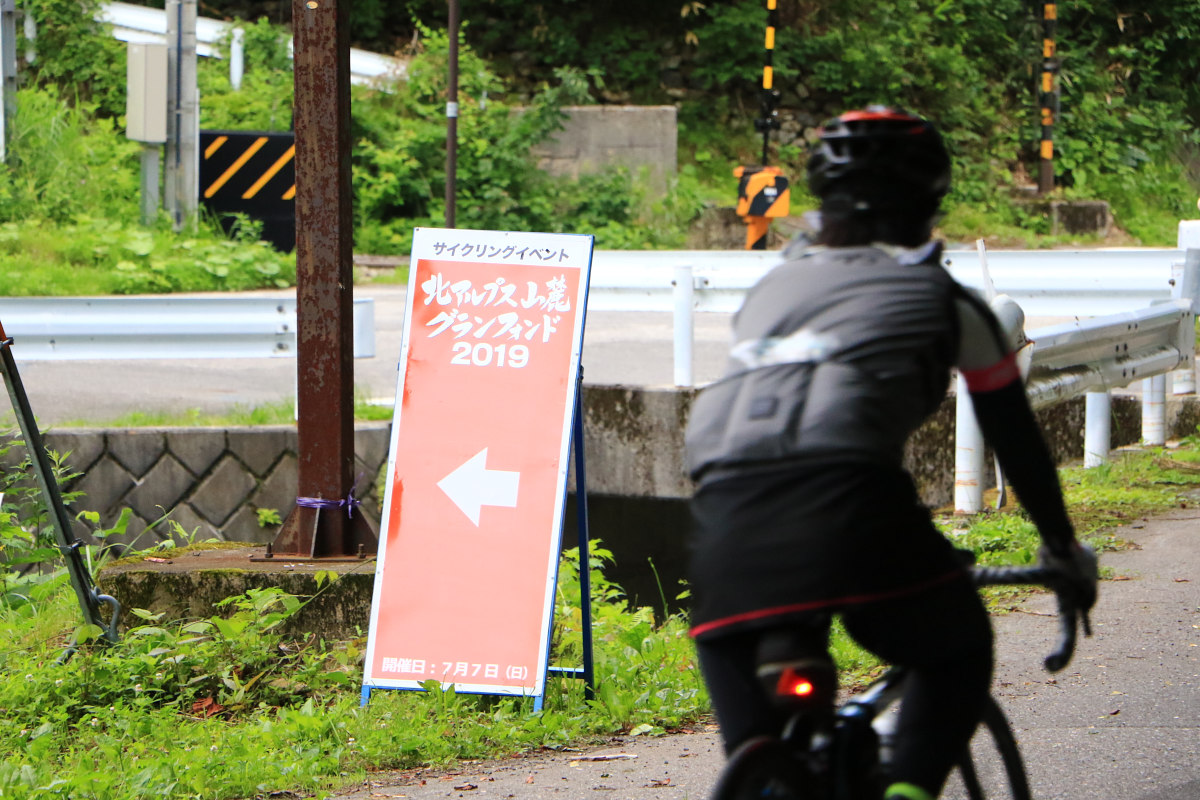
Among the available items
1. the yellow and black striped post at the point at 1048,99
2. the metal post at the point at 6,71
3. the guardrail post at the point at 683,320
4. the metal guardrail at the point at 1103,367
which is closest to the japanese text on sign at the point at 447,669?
the metal guardrail at the point at 1103,367

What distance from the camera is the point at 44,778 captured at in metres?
3.70

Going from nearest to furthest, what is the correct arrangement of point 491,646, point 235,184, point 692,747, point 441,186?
1. point 692,747
2. point 491,646
3. point 235,184
4. point 441,186

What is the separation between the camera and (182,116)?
14.0m

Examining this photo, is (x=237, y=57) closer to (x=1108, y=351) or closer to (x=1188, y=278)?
(x=1188, y=278)

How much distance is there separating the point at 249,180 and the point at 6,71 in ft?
10.2

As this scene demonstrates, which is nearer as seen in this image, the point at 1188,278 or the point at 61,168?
the point at 1188,278

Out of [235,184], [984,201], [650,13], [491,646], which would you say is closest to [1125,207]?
[984,201]

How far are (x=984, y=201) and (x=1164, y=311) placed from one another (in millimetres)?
13556

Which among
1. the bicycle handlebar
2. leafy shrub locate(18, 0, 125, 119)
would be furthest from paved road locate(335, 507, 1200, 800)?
leafy shrub locate(18, 0, 125, 119)

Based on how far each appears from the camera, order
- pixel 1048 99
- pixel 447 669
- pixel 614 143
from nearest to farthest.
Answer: pixel 447 669, pixel 614 143, pixel 1048 99

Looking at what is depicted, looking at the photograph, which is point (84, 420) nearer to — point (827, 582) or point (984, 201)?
point (827, 582)

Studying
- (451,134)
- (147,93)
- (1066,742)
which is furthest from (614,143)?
(1066,742)

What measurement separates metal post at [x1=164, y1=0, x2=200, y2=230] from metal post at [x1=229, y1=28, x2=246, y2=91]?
4.97 m

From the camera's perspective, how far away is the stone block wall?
701 centimetres
